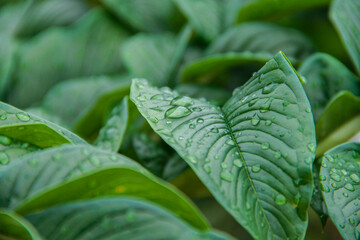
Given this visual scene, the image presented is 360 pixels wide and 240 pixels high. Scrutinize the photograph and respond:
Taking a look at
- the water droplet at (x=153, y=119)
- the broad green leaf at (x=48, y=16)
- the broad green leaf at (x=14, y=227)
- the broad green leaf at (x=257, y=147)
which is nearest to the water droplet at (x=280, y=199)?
the broad green leaf at (x=257, y=147)

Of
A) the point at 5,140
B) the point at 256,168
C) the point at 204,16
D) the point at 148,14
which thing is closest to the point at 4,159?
the point at 5,140

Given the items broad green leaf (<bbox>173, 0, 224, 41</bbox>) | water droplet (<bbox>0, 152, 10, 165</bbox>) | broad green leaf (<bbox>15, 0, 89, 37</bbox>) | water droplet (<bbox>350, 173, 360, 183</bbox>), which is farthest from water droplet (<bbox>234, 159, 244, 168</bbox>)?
broad green leaf (<bbox>15, 0, 89, 37</bbox>)

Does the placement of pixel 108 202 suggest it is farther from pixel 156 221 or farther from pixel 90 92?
pixel 90 92

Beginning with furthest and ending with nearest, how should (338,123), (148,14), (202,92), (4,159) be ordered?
(148,14)
(202,92)
(338,123)
(4,159)

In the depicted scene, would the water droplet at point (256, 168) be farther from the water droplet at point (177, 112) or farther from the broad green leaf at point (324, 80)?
the broad green leaf at point (324, 80)

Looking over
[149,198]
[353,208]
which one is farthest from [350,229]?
[149,198]

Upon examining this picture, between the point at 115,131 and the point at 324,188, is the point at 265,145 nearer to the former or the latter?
the point at 324,188
